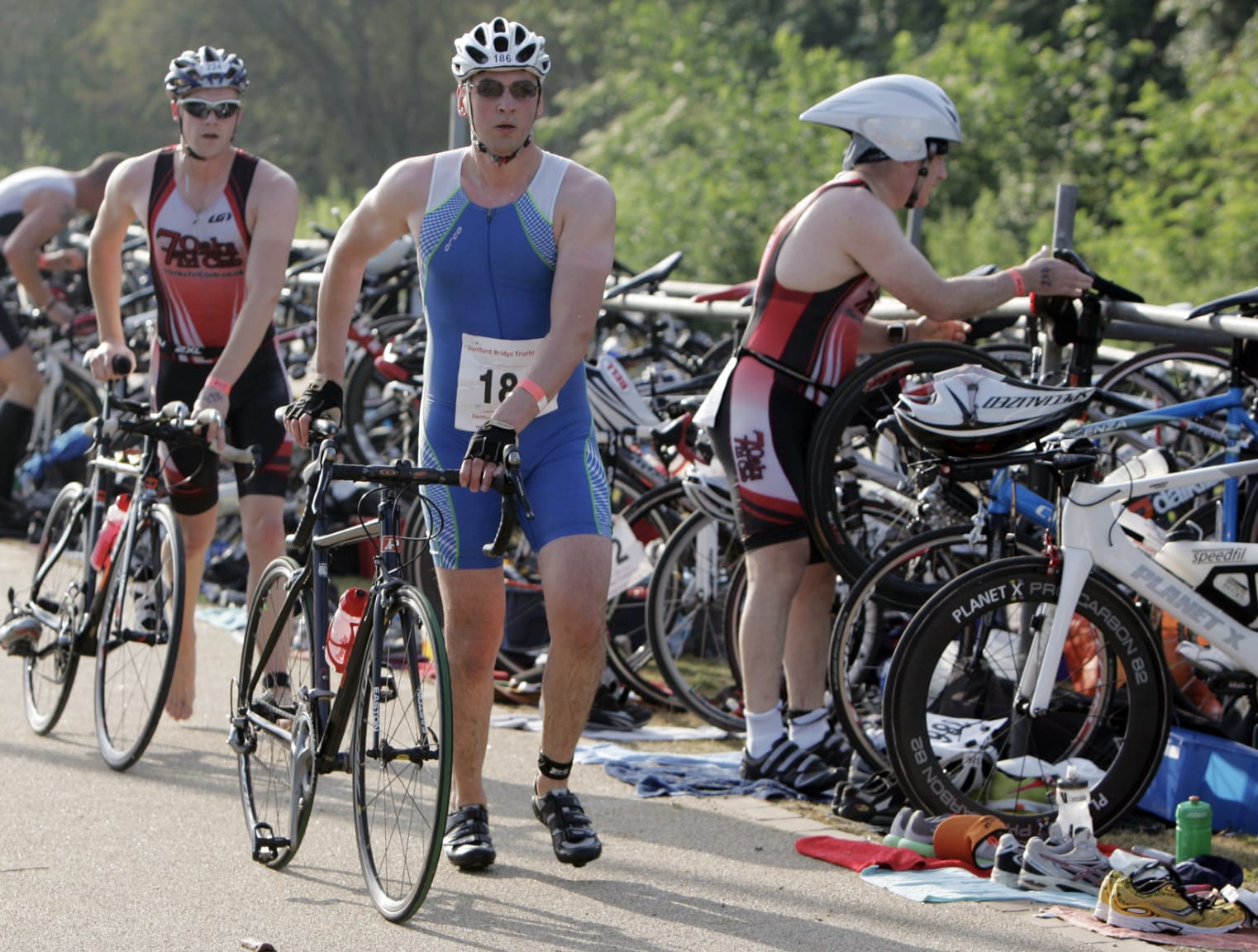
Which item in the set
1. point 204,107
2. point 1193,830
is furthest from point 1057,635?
point 204,107

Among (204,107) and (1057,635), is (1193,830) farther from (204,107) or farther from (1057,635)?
(204,107)

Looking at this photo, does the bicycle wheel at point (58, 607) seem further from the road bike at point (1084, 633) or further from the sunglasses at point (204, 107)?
the road bike at point (1084, 633)

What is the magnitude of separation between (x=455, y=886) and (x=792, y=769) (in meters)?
1.49

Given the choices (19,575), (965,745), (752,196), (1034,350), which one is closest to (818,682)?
(965,745)

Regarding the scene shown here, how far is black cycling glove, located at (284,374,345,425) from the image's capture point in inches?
191

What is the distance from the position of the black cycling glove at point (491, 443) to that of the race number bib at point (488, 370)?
553 mm

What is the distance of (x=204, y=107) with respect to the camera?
638 centimetres

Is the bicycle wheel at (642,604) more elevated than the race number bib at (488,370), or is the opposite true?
the race number bib at (488,370)

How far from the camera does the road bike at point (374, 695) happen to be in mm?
4457

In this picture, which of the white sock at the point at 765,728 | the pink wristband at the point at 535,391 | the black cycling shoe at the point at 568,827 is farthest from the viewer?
the white sock at the point at 765,728

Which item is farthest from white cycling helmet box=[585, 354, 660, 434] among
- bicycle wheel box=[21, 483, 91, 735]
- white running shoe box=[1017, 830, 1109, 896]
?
white running shoe box=[1017, 830, 1109, 896]

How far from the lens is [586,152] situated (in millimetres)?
35906

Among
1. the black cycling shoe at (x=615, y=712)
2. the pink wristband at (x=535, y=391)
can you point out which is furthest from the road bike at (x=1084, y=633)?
the black cycling shoe at (x=615, y=712)

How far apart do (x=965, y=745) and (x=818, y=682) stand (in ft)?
2.73
